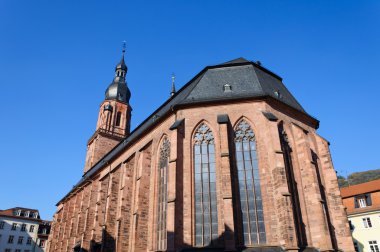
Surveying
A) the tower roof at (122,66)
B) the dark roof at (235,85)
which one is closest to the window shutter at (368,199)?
the dark roof at (235,85)

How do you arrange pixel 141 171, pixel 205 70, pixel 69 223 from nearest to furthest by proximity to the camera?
pixel 141 171 < pixel 205 70 < pixel 69 223

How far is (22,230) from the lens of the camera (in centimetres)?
4653

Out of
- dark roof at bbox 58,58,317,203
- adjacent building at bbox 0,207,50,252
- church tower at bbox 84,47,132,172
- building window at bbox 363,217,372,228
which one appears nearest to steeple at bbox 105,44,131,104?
church tower at bbox 84,47,132,172

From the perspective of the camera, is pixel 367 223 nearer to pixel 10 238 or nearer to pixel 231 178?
pixel 231 178

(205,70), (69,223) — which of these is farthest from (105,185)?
(205,70)

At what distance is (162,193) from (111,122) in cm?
2279

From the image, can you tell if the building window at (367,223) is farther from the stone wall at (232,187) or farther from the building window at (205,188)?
the building window at (205,188)

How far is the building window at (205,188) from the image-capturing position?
14.0m

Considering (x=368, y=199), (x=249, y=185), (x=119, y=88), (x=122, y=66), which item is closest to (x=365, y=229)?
(x=368, y=199)

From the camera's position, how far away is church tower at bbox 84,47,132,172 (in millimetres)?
36891

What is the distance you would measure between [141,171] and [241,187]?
261 inches

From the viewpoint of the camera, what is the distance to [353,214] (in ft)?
88.9

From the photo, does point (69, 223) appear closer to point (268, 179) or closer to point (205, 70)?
point (205, 70)

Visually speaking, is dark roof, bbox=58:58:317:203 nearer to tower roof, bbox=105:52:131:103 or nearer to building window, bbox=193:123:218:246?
building window, bbox=193:123:218:246
